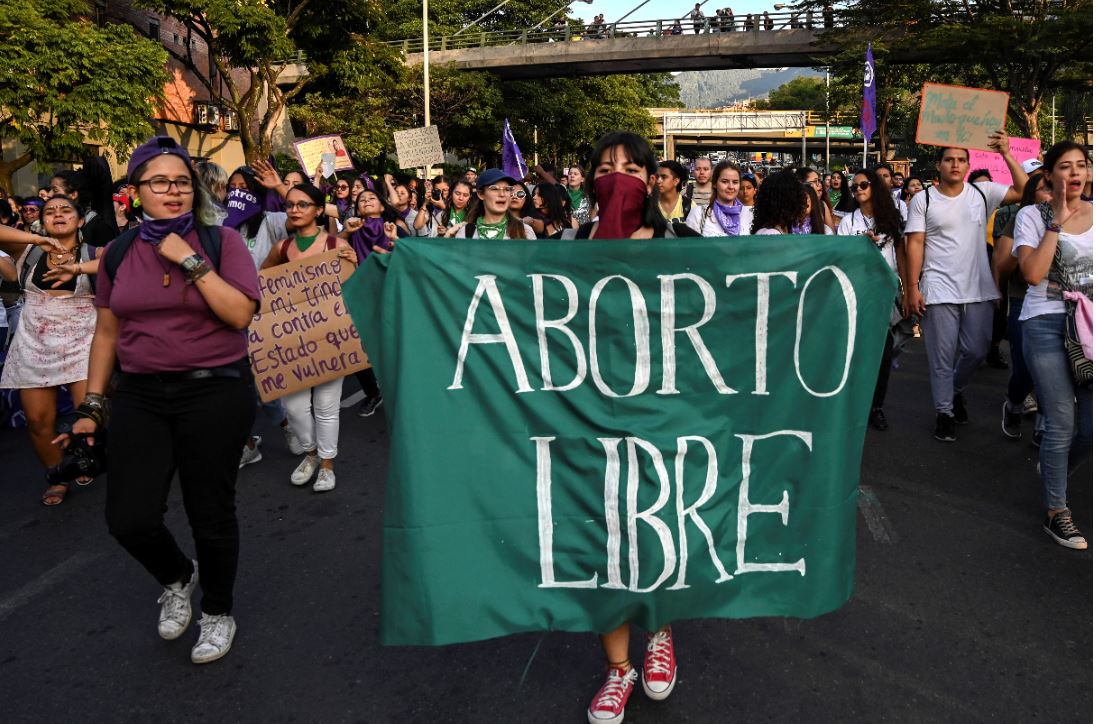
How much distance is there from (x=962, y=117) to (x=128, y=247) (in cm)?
517

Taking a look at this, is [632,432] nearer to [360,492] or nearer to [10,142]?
[360,492]

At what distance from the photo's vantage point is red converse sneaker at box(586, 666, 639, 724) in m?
2.72

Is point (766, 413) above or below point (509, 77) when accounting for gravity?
below

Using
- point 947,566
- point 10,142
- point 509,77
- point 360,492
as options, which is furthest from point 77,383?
point 509,77

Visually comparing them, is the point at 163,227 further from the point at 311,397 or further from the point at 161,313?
the point at 311,397

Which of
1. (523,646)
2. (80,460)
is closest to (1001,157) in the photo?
(523,646)

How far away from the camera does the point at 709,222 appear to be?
21.0ft

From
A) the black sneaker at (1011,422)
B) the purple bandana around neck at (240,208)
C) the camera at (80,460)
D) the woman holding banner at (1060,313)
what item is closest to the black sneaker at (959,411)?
the black sneaker at (1011,422)

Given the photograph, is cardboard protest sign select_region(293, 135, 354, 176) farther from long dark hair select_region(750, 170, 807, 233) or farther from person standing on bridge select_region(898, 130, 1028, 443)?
person standing on bridge select_region(898, 130, 1028, 443)

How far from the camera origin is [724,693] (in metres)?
2.94

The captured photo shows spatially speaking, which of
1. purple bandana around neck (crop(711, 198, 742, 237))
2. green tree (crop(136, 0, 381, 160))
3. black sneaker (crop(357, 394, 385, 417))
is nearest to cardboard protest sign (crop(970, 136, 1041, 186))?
purple bandana around neck (crop(711, 198, 742, 237))

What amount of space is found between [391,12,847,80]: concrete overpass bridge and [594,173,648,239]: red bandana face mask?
1433 inches

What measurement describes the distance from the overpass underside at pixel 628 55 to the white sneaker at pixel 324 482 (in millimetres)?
34413

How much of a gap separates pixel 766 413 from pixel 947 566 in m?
1.86
